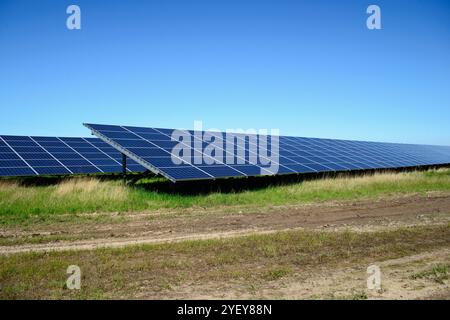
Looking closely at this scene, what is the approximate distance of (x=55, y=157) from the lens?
23.9 metres

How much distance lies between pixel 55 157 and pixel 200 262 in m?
19.1

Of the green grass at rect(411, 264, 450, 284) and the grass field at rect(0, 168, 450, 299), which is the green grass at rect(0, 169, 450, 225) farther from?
the green grass at rect(411, 264, 450, 284)

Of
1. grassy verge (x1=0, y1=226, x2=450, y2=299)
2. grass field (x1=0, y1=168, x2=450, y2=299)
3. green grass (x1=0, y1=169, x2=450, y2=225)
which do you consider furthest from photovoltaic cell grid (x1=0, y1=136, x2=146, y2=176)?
grassy verge (x1=0, y1=226, x2=450, y2=299)

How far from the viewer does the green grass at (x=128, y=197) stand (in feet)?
45.5

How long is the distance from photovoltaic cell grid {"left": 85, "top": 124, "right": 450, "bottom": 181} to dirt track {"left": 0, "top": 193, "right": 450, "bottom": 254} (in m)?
4.05

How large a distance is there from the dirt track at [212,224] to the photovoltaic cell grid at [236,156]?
405 centimetres

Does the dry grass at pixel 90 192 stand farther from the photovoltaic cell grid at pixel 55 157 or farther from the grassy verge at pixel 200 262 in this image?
the grassy verge at pixel 200 262

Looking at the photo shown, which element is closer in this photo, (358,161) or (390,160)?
(358,161)

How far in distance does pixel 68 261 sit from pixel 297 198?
40.3 feet

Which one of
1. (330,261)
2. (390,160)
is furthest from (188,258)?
(390,160)

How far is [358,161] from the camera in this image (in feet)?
104

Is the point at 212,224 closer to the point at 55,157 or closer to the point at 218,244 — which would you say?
the point at 218,244

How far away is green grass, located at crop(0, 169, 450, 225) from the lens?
1387 centimetres
